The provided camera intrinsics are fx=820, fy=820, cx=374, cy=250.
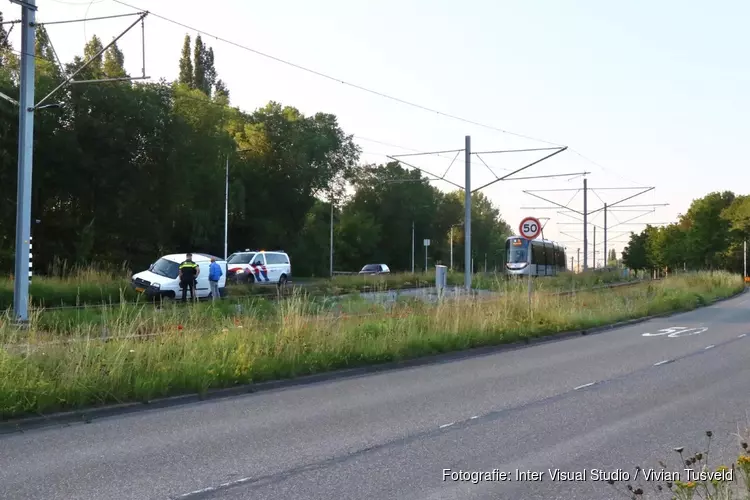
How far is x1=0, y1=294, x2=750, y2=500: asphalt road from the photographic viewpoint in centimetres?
653

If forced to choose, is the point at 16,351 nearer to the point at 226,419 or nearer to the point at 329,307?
the point at 226,419

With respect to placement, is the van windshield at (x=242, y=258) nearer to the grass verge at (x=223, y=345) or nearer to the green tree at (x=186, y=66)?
the grass verge at (x=223, y=345)

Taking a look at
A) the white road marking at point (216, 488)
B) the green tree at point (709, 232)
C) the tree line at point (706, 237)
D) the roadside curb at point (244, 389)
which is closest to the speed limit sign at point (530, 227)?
the roadside curb at point (244, 389)

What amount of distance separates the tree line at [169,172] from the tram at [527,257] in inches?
374

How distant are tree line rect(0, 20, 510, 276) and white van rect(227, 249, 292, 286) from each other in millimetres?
7181

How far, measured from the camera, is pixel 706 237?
10994cm

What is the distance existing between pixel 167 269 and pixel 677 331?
1692cm

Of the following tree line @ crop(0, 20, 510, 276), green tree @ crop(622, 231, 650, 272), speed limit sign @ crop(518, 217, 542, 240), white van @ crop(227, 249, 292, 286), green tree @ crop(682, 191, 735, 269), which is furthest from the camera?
green tree @ crop(622, 231, 650, 272)

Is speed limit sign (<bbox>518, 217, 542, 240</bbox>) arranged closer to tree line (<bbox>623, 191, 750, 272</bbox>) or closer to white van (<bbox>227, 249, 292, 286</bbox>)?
white van (<bbox>227, 249, 292, 286</bbox>)

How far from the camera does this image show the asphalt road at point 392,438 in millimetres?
6527

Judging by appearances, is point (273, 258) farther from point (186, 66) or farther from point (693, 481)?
point (186, 66)

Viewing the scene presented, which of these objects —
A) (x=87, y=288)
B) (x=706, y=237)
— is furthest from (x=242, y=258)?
(x=706, y=237)

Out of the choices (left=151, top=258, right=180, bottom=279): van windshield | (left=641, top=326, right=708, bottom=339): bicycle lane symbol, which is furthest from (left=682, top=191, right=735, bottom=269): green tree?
(left=151, top=258, right=180, bottom=279): van windshield

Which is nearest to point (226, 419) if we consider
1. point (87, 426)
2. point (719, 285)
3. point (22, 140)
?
point (87, 426)
